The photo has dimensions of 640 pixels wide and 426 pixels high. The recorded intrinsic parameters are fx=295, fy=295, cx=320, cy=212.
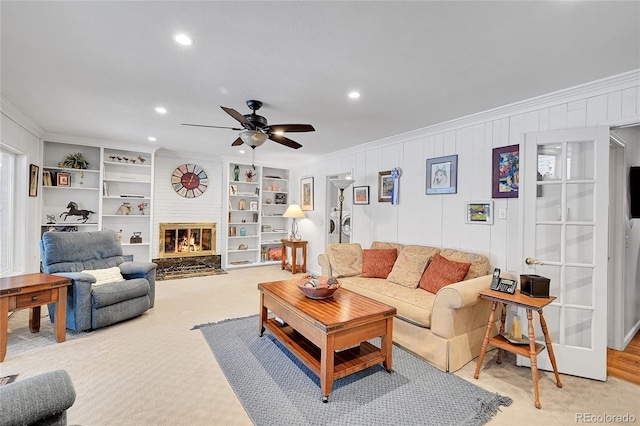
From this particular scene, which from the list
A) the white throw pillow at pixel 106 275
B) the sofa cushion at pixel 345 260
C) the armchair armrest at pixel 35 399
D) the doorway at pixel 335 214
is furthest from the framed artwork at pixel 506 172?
the white throw pillow at pixel 106 275

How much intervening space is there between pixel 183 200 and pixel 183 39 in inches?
188

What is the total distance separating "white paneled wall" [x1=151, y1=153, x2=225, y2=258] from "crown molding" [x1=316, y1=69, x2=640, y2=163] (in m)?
4.06

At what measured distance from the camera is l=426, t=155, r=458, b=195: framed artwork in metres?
3.60

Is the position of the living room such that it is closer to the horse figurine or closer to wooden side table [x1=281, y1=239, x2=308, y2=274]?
the horse figurine

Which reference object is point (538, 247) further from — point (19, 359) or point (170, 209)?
point (170, 209)

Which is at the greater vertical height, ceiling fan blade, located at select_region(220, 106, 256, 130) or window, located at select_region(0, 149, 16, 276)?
ceiling fan blade, located at select_region(220, 106, 256, 130)

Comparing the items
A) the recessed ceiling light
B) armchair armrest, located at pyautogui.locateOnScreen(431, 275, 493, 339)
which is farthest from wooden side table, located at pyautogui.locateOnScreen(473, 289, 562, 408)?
the recessed ceiling light

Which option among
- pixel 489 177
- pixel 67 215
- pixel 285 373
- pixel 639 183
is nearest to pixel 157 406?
pixel 285 373

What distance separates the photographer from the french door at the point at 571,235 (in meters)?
2.40

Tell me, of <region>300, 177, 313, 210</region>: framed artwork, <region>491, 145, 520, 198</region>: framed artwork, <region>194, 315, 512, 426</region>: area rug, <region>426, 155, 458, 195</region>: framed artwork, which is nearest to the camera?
<region>194, 315, 512, 426</region>: area rug

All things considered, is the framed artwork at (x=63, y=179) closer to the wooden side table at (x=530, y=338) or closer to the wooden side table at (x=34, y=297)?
the wooden side table at (x=34, y=297)

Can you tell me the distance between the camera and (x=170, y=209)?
6.07m

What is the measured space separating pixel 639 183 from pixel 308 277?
3.71 meters

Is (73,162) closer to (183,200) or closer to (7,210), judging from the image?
(7,210)
